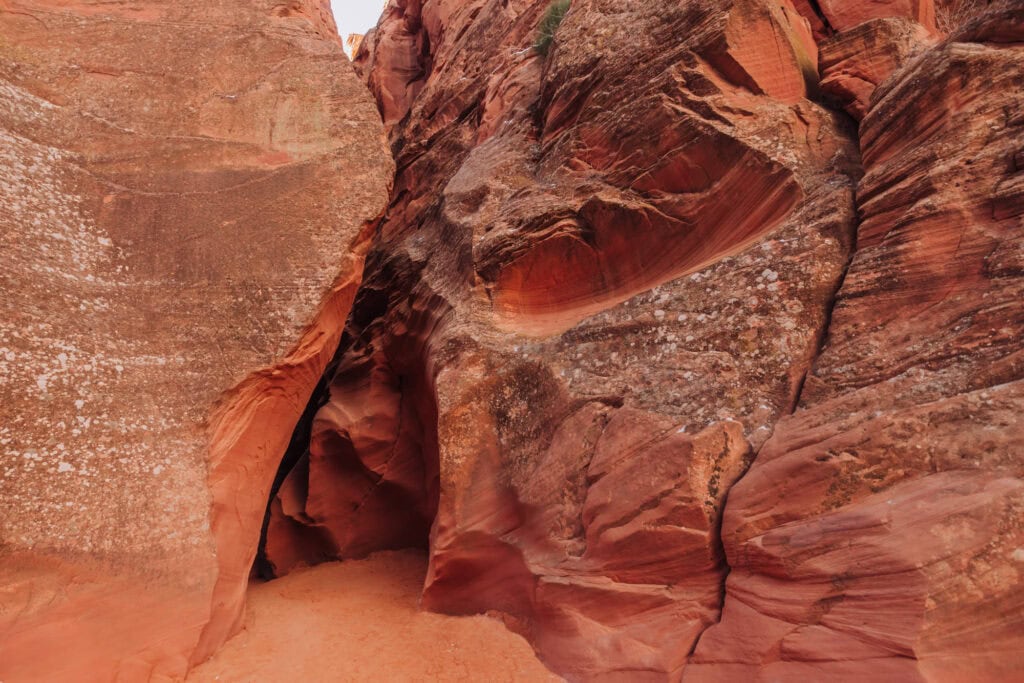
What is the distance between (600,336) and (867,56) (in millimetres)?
3818

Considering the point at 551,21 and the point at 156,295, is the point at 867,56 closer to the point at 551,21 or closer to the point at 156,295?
the point at 551,21

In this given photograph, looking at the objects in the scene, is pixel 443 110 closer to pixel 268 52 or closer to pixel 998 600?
pixel 268 52

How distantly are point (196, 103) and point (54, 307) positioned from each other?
11.0ft

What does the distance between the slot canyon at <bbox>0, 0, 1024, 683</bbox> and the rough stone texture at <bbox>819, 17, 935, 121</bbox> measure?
33mm

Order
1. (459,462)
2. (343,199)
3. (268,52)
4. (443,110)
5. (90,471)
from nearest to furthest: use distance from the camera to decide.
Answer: (90,471) < (459,462) < (343,199) < (268,52) < (443,110)

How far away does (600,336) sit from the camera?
6215 millimetres

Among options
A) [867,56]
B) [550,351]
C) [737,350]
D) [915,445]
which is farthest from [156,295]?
[867,56]

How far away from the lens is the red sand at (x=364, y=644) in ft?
18.1

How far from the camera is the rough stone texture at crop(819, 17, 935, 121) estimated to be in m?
6.62

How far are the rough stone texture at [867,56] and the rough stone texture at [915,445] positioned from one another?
1.27 metres

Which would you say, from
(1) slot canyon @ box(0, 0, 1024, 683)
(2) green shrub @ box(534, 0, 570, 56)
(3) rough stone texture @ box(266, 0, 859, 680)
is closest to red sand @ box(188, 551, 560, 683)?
(1) slot canyon @ box(0, 0, 1024, 683)

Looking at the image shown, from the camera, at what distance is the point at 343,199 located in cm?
788

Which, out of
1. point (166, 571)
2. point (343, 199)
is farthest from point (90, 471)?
point (343, 199)

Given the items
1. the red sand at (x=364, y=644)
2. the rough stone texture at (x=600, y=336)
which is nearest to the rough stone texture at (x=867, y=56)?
the rough stone texture at (x=600, y=336)
